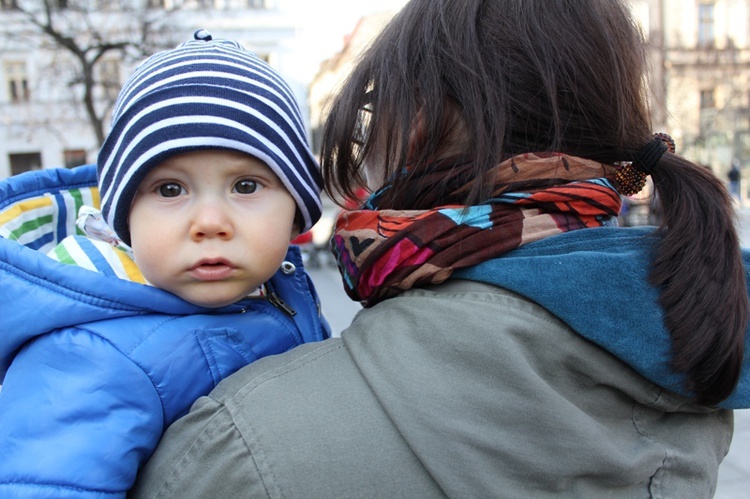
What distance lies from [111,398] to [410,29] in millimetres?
725

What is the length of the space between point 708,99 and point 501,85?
2417 centimetres

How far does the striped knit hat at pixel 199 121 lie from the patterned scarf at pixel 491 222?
0.26 metres

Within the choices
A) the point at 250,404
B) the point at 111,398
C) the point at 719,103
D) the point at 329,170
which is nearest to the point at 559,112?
the point at 329,170

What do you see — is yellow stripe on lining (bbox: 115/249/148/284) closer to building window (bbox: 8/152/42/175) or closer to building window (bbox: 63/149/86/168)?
building window (bbox: 63/149/86/168)

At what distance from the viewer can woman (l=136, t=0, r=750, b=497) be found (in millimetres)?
806

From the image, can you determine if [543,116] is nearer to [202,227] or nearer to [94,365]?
[202,227]

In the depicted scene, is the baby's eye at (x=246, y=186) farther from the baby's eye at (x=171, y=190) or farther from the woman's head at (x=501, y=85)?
the woman's head at (x=501, y=85)

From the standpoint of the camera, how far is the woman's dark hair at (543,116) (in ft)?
2.87

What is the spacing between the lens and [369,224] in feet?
3.17

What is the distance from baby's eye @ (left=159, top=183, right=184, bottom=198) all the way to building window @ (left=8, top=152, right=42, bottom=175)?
24.3 metres

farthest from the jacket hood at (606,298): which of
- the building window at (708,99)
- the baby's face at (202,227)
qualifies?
the building window at (708,99)

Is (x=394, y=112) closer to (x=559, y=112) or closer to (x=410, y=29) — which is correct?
(x=410, y=29)

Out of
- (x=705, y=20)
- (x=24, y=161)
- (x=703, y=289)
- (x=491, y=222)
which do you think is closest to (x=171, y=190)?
(x=491, y=222)

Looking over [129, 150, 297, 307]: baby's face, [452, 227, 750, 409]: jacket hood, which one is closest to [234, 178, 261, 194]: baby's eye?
[129, 150, 297, 307]: baby's face
